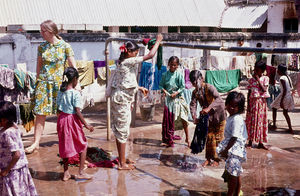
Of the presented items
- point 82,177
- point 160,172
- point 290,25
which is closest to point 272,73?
point 160,172

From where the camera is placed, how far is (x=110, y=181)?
17.2 ft

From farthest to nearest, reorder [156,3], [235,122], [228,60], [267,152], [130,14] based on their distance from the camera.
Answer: [156,3]
[130,14]
[228,60]
[267,152]
[235,122]

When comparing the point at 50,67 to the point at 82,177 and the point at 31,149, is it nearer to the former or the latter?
the point at 31,149

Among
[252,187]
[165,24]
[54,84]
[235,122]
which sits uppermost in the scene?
[165,24]

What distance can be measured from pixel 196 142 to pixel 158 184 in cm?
120

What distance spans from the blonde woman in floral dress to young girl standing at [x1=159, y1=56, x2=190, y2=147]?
180 centimetres

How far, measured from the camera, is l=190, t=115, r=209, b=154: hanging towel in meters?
5.97

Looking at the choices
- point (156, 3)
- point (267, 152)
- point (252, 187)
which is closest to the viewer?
point (252, 187)

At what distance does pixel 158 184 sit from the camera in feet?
16.9

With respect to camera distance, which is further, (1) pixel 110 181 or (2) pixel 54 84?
(2) pixel 54 84

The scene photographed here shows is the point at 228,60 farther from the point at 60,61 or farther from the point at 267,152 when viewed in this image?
the point at 60,61

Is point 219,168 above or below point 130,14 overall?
below

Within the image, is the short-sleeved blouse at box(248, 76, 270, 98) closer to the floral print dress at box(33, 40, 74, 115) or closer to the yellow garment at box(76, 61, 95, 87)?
the floral print dress at box(33, 40, 74, 115)

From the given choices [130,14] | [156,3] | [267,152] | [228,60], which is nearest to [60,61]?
[267,152]
